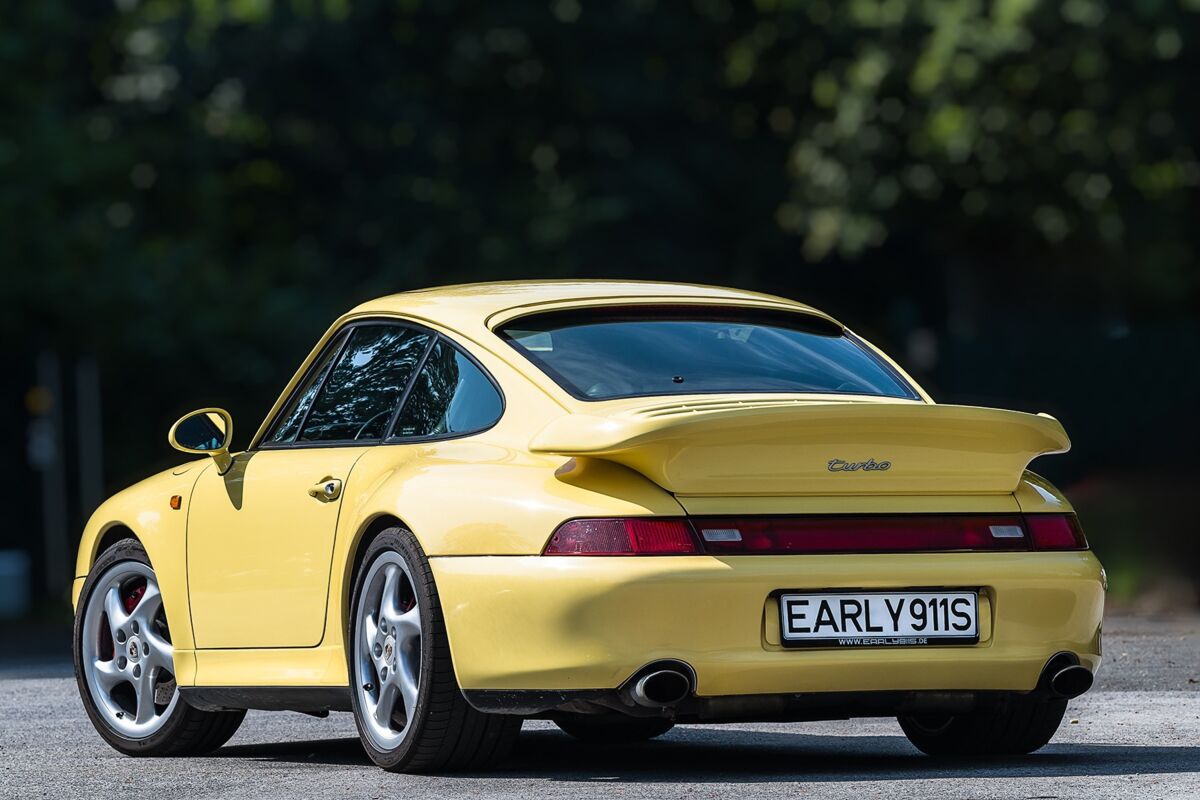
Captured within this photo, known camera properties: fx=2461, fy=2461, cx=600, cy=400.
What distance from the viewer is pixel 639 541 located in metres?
6.52

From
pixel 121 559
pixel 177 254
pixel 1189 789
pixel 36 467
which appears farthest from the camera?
pixel 177 254

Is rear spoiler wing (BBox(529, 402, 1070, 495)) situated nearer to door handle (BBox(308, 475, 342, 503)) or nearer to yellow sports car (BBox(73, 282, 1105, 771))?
yellow sports car (BBox(73, 282, 1105, 771))

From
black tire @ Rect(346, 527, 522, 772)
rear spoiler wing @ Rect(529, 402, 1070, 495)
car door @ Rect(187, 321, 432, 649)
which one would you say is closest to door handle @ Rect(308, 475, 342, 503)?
car door @ Rect(187, 321, 432, 649)

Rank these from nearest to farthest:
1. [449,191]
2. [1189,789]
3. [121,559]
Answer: [1189,789] → [121,559] → [449,191]

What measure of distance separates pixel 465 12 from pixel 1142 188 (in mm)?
12305

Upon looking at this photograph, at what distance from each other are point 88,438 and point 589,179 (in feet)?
59.1

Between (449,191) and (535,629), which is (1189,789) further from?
(449,191)

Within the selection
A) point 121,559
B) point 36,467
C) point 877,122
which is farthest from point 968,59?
point 121,559

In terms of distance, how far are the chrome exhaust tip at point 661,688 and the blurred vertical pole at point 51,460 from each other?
55.6ft

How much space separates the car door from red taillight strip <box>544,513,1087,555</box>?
3.82ft

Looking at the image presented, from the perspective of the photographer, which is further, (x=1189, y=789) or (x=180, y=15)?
(x=180, y=15)

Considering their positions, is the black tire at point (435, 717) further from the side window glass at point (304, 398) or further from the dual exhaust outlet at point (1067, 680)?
the dual exhaust outlet at point (1067, 680)

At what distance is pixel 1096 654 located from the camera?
710 cm

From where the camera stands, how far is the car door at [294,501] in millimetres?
7520
